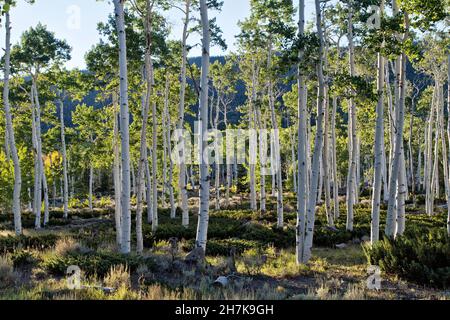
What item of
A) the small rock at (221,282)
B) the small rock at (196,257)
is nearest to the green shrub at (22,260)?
the small rock at (196,257)

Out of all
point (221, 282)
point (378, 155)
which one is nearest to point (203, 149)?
point (221, 282)

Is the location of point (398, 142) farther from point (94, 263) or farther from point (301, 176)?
point (94, 263)

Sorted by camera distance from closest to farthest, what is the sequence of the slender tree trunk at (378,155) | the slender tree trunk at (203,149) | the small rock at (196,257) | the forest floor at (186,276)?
1. the forest floor at (186,276)
2. the small rock at (196,257)
3. the slender tree trunk at (203,149)
4. the slender tree trunk at (378,155)

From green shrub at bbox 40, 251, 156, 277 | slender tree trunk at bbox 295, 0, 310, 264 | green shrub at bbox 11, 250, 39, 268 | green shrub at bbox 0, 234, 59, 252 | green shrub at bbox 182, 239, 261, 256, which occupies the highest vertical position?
slender tree trunk at bbox 295, 0, 310, 264

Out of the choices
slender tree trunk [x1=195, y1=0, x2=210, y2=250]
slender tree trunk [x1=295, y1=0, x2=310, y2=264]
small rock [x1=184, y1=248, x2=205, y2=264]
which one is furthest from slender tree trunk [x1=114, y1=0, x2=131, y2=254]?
slender tree trunk [x1=295, y1=0, x2=310, y2=264]

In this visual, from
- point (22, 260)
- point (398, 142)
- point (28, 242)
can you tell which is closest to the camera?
point (22, 260)

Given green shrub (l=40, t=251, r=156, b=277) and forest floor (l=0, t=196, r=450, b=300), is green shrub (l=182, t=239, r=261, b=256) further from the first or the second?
green shrub (l=40, t=251, r=156, b=277)

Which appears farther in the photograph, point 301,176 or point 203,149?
point 301,176

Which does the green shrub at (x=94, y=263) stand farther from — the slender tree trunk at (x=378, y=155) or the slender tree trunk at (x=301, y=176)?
the slender tree trunk at (x=378, y=155)

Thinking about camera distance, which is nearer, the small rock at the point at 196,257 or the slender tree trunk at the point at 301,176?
the small rock at the point at 196,257
